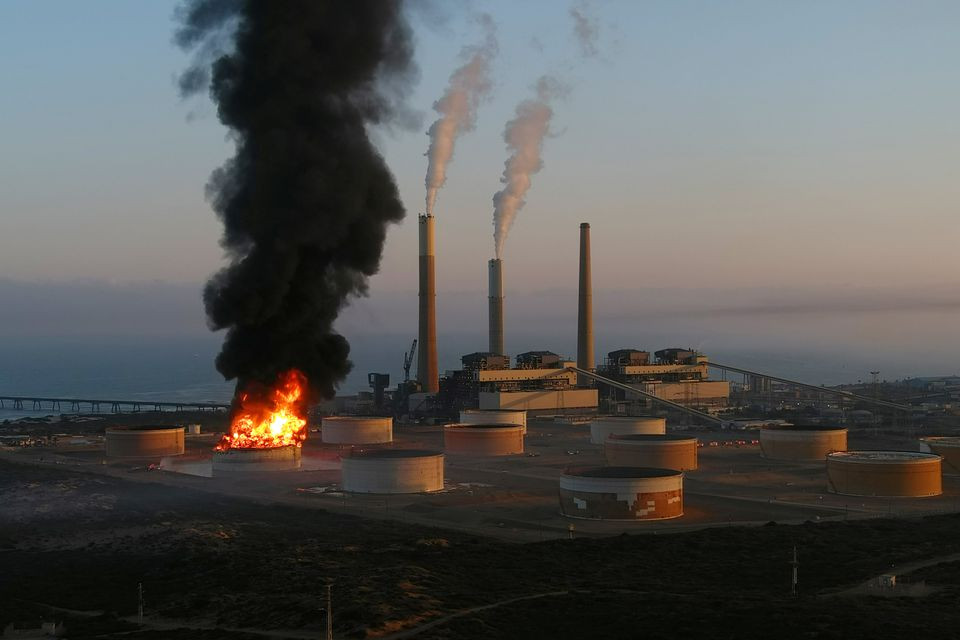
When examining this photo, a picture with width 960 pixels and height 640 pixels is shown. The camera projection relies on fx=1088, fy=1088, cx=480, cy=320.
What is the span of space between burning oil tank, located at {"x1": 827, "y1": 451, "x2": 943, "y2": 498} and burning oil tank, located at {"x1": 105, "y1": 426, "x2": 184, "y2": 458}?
53.8 meters

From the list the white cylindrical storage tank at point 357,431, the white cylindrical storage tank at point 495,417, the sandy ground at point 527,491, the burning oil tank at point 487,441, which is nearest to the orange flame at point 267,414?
the sandy ground at point 527,491

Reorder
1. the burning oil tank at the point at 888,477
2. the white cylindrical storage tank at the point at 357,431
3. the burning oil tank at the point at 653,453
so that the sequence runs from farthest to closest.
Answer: the white cylindrical storage tank at the point at 357,431
the burning oil tank at the point at 653,453
the burning oil tank at the point at 888,477

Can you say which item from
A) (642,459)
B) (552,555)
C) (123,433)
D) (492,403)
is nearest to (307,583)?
(552,555)

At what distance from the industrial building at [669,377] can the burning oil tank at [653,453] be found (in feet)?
182

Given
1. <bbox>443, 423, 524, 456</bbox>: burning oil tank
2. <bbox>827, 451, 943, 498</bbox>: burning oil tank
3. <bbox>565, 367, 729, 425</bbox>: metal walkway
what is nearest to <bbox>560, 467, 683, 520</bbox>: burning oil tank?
<bbox>827, 451, 943, 498</bbox>: burning oil tank

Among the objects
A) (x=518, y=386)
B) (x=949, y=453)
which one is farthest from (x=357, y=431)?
(x=949, y=453)

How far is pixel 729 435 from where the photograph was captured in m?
108

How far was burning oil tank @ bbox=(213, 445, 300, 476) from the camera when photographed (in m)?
77.6

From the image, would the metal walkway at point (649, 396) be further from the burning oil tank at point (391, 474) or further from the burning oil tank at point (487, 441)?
the burning oil tank at point (391, 474)

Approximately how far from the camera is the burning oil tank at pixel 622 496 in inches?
2216

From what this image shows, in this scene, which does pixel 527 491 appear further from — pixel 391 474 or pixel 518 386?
pixel 518 386

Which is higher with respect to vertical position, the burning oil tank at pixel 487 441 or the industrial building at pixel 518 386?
the industrial building at pixel 518 386

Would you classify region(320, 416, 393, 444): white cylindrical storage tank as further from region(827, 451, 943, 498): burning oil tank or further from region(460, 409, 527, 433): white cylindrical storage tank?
region(827, 451, 943, 498): burning oil tank

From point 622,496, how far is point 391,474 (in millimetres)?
16878
